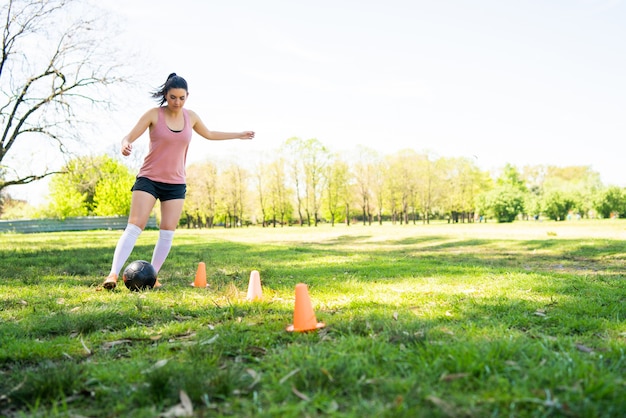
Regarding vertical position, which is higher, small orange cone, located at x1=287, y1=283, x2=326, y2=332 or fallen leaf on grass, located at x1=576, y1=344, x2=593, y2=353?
small orange cone, located at x1=287, y1=283, x2=326, y2=332

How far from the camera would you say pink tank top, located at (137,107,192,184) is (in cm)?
579

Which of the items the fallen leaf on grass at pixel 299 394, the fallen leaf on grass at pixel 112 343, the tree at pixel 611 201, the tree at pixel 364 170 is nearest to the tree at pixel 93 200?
the tree at pixel 364 170

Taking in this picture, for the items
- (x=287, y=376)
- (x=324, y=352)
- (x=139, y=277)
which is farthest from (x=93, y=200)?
(x=287, y=376)

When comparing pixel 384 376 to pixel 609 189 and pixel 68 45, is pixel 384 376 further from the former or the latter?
pixel 609 189

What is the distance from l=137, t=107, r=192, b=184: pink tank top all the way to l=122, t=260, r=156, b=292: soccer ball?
1248mm

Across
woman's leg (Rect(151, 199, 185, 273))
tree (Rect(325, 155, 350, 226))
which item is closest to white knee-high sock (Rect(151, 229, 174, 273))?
woman's leg (Rect(151, 199, 185, 273))

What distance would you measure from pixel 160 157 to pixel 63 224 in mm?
51605

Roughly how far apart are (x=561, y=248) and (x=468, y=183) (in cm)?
5406

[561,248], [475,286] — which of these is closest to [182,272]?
[475,286]

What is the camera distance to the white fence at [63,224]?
156 ft

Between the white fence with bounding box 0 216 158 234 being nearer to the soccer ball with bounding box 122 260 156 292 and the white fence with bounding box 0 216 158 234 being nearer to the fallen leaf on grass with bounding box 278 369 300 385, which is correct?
the soccer ball with bounding box 122 260 156 292

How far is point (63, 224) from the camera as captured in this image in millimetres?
49875

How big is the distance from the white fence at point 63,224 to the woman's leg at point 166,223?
1929 inches

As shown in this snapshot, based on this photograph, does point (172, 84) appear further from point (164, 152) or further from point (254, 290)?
point (254, 290)
